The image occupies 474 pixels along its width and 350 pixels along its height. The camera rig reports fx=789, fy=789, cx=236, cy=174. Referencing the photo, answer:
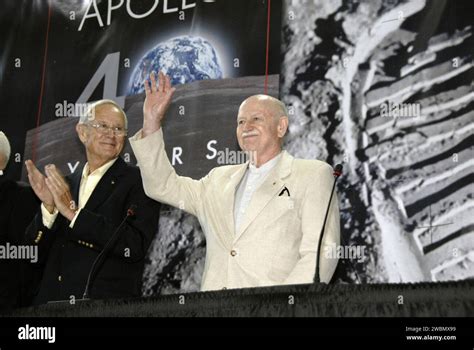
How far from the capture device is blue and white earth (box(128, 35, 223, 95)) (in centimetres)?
452

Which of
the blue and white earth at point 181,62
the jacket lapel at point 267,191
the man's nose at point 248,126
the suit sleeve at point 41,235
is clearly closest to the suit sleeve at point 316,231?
the jacket lapel at point 267,191

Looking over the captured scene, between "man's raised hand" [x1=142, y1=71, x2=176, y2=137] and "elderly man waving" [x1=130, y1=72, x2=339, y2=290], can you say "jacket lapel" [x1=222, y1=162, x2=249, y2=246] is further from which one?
"man's raised hand" [x1=142, y1=71, x2=176, y2=137]

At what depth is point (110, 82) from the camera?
15.9 ft

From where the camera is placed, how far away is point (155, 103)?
2.99m

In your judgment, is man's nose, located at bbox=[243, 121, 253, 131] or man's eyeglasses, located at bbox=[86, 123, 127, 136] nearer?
man's nose, located at bbox=[243, 121, 253, 131]

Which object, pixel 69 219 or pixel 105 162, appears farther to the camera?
pixel 105 162

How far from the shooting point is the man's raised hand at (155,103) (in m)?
2.99

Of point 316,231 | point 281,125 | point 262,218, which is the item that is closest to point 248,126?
point 281,125

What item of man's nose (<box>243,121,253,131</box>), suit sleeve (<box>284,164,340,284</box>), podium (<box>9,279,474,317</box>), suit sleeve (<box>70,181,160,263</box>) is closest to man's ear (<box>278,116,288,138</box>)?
man's nose (<box>243,121,253,131</box>)

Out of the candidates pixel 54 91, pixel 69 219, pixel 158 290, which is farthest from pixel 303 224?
pixel 54 91

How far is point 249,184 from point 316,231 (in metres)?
0.46

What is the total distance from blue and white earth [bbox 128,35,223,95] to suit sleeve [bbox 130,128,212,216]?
146 centimetres

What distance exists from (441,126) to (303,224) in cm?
127
